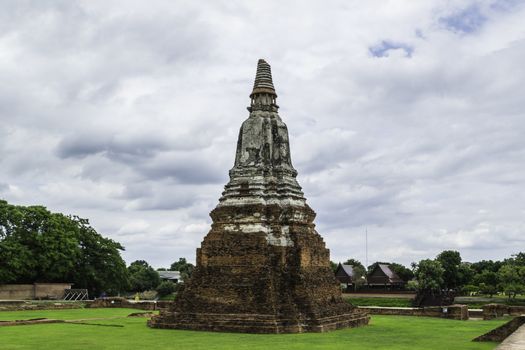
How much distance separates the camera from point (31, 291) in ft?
133

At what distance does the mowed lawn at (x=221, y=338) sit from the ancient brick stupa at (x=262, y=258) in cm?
98

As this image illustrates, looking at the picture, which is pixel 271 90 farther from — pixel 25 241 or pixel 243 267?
pixel 25 241

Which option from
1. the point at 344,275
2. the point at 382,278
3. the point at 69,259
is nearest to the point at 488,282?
the point at 382,278

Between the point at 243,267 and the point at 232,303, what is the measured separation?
1.45 meters

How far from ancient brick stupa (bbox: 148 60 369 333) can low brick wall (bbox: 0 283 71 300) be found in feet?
69.5

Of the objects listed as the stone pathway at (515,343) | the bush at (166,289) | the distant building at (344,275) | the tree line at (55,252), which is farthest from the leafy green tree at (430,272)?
the stone pathway at (515,343)

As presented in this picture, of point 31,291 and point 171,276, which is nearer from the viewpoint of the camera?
point 31,291

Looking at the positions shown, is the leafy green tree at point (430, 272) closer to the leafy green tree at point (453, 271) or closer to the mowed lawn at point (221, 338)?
the leafy green tree at point (453, 271)

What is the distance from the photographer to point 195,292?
2261 cm

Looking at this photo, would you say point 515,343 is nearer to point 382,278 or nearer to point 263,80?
point 263,80

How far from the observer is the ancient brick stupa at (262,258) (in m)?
21.3

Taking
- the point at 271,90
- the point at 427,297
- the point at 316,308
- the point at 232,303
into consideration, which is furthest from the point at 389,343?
the point at 427,297

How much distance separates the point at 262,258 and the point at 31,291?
2453 cm

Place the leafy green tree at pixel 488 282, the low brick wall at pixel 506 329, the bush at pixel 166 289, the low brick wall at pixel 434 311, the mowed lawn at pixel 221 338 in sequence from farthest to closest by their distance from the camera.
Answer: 1. the bush at pixel 166 289
2. the leafy green tree at pixel 488 282
3. the low brick wall at pixel 434 311
4. the low brick wall at pixel 506 329
5. the mowed lawn at pixel 221 338
